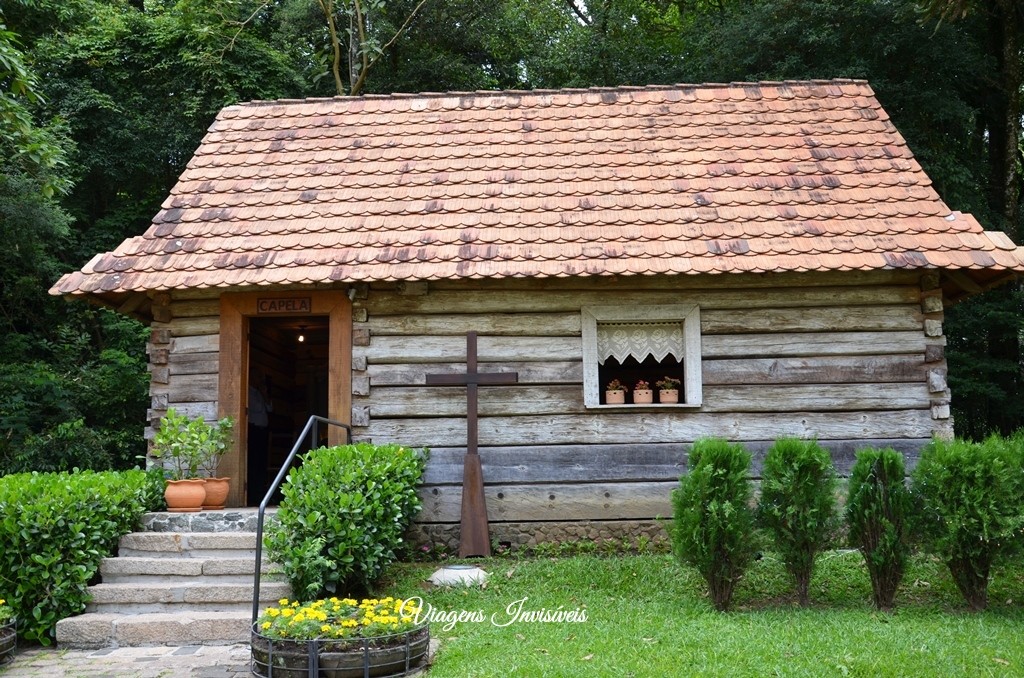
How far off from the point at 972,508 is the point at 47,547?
7.26m

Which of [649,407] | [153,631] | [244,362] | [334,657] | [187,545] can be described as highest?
[244,362]

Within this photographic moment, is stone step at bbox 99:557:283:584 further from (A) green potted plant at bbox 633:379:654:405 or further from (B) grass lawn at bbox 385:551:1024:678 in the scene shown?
(A) green potted plant at bbox 633:379:654:405

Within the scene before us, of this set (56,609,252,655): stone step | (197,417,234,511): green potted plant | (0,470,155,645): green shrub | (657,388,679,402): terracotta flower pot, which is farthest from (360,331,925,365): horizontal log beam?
(56,609,252,655): stone step

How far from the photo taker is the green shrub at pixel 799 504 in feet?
22.5

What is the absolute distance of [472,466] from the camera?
882 cm

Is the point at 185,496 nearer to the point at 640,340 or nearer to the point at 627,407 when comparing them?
the point at 627,407

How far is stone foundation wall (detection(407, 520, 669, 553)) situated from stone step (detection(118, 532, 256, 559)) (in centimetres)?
176

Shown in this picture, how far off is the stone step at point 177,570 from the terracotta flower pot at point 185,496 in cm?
85

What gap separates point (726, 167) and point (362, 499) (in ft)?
19.2

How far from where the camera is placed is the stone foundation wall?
A: 893cm

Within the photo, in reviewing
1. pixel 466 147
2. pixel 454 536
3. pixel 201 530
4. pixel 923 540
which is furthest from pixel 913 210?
pixel 201 530

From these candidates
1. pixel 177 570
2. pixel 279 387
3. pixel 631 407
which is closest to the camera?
pixel 177 570

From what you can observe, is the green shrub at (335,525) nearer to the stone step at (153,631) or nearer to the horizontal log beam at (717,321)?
the stone step at (153,631)

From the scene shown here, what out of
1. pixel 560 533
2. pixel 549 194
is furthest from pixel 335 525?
pixel 549 194
